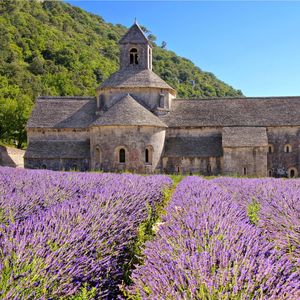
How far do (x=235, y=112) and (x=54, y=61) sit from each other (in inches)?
2293

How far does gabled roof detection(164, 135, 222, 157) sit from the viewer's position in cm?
3120

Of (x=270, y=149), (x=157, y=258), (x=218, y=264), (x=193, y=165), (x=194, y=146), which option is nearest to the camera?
(x=218, y=264)

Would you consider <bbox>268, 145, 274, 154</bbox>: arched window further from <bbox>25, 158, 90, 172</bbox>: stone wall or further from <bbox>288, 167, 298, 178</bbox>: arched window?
<bbox>25, 158, 90, 172</bbox>: stone wall

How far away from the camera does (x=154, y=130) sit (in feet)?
99.4

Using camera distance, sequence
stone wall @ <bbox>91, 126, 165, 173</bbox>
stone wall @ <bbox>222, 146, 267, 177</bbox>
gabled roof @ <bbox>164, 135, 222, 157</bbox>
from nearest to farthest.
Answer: stone wall @ <bbox>91, 126, 165, 173</bbox>, stone wall @ <bbox>222, 146, 267, 177</bbox>, gabled roof @ <bbox>164, 135, 222, 157</bbox>

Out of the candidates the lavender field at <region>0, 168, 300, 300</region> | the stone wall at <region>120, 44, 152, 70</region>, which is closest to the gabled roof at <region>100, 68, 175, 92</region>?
the stone wall at <region>120, 44, 152, 70</region>

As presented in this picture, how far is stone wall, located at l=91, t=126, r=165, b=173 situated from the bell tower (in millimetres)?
8407

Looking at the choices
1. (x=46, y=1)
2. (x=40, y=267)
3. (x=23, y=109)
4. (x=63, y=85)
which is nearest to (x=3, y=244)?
(x=40, y=267)

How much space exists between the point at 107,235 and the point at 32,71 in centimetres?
7652

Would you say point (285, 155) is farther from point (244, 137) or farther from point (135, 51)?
point (135, 51)

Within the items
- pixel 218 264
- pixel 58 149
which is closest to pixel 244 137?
pixel 58 149

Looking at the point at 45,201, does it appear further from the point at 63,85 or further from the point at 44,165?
the point at 63,85

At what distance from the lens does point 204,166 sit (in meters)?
31.2

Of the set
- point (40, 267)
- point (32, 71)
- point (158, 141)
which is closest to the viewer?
point (40, 267)
